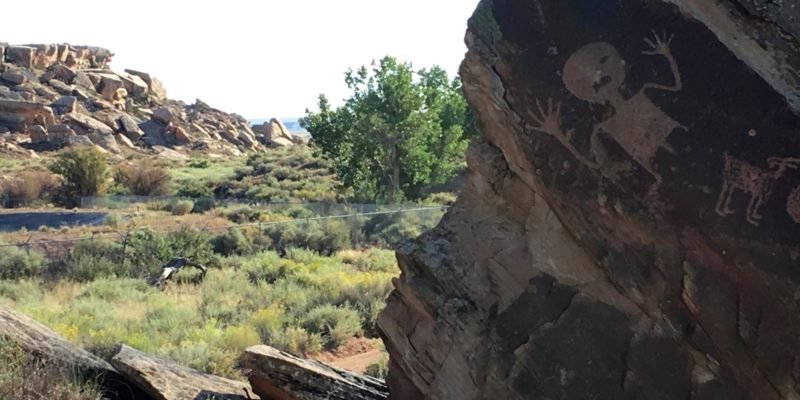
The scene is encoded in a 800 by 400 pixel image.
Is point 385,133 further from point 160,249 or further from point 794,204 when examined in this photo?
point 794,204

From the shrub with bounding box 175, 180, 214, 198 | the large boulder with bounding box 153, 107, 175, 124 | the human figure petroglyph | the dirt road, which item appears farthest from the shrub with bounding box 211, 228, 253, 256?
the large boulder with bounding box 153, 107, 175, 124

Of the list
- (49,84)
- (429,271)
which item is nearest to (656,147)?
(429,271)

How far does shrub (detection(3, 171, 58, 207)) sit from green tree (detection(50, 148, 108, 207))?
0.93 m

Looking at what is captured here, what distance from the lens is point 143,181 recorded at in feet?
157

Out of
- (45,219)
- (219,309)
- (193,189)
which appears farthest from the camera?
(193,189)

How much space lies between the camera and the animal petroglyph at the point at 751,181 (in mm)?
3887

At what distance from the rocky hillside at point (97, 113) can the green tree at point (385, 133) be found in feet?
119

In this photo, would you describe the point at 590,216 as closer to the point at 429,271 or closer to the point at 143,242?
the point at 429,271

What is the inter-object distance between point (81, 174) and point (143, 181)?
4.26 metres

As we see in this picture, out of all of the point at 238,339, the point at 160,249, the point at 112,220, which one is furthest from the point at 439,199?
the point at 238,339

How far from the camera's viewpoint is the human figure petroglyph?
4.21 metres

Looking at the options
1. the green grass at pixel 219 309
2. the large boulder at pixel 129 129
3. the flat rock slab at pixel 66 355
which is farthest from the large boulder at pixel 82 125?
the flat rock slab at pixel 66 355

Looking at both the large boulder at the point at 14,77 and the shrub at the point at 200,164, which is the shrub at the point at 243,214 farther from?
the large boulder at the point at 14,77

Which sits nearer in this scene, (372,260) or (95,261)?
(95,261)
